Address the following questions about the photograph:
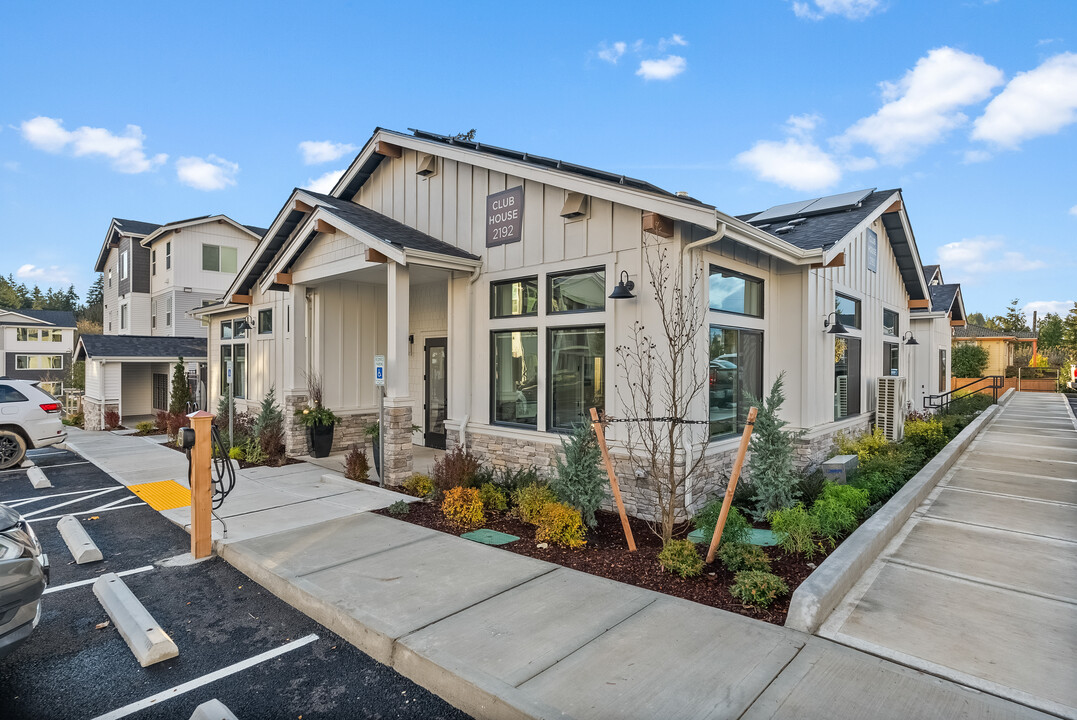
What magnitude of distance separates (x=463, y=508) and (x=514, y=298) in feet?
10.1

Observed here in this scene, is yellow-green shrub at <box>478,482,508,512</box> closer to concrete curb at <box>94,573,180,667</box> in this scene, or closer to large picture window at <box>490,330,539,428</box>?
large picture window at <box>490,330,539,428</box>

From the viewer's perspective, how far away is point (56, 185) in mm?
28109

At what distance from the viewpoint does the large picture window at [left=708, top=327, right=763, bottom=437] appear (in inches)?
265

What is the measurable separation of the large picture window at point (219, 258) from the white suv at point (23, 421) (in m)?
14.2

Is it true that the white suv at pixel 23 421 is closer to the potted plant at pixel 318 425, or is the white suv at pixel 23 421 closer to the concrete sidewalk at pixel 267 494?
the concrete sidewalk at pixel 267 494

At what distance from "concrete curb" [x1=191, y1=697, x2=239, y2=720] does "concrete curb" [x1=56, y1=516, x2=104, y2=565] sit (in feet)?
11.7

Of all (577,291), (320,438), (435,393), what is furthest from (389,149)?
(320,438)

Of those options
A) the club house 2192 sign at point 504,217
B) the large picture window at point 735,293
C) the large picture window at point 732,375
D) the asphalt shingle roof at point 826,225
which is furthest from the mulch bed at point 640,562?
the asphalt shingle roof at point 826,225

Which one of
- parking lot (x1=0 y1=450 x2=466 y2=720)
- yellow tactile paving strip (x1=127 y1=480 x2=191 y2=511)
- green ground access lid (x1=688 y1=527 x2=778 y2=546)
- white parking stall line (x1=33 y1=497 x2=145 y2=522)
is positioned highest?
green ground access lid (x1=688 y1=527 x2=778 y2=546)

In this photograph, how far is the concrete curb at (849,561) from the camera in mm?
3422

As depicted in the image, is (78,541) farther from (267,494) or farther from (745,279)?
(745,279)

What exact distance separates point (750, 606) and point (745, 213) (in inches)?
395

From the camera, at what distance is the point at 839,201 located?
995 centimetres

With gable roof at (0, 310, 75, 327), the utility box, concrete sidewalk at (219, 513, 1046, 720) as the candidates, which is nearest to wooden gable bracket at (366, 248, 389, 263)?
concrete sidewalk at (219, 513, 1046, 720)
